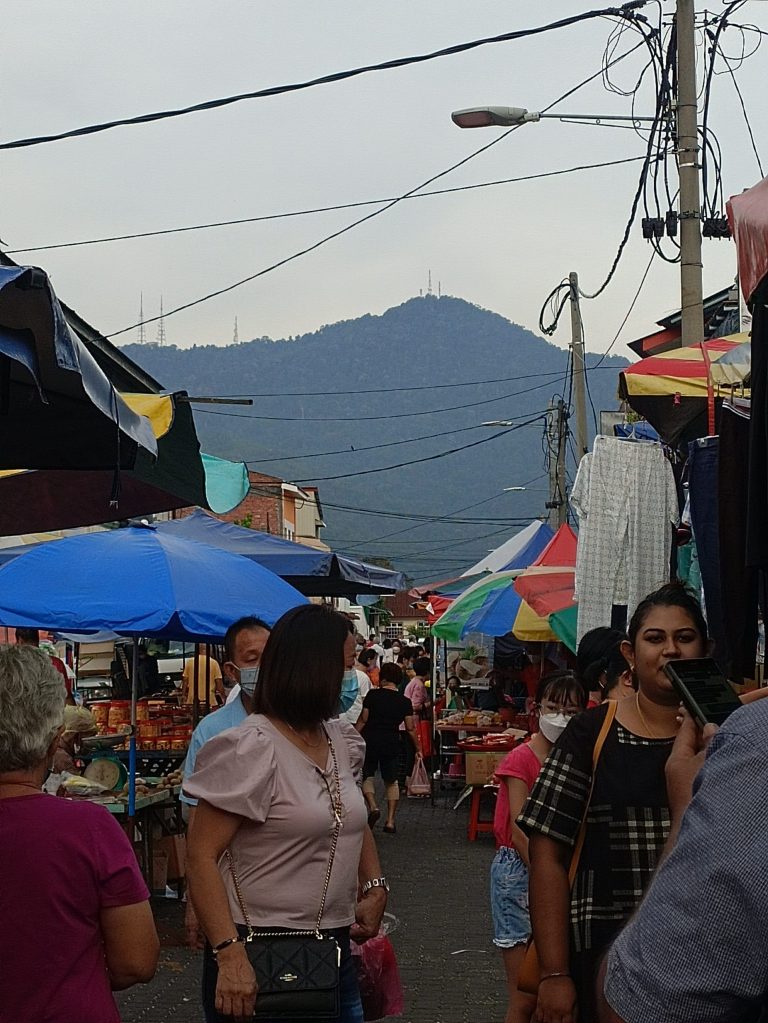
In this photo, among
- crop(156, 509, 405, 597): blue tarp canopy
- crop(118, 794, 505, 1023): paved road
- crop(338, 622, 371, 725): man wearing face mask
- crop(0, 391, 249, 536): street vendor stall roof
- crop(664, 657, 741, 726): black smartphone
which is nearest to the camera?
crop(664, 657, 741, 726): black smartphone

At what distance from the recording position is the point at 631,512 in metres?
8.12

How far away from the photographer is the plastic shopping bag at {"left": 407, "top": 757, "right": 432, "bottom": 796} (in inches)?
813

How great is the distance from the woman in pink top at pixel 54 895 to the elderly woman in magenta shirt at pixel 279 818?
0.51 meters

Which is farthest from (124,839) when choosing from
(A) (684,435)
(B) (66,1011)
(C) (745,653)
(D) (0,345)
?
(A) (684,435)

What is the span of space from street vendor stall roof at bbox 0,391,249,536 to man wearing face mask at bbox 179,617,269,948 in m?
0.68

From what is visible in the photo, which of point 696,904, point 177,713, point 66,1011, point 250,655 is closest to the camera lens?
point 696,904

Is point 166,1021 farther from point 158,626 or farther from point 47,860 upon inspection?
point 47,860

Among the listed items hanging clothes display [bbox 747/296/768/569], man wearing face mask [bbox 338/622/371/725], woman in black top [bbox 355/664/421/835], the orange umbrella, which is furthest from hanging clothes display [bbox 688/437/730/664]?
woman in black top [bbox 355/664/421/835]

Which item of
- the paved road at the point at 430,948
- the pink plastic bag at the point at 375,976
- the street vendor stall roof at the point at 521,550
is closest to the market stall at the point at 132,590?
the paved road at the point at 430,948

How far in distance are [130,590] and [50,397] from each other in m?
4.44

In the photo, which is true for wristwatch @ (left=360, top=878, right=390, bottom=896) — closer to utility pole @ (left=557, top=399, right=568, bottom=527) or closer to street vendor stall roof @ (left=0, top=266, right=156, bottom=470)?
street vendor stall roof @ (left=0, top=266, right=156, bottom=470)

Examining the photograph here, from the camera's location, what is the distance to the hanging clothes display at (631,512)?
8.14m

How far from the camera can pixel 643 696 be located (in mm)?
3834

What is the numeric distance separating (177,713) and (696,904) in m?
12.3
